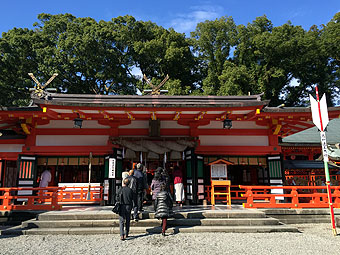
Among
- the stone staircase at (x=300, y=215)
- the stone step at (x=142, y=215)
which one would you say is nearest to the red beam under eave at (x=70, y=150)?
the stone step at (x=142, y=215)

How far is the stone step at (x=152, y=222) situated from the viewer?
25.1 ft

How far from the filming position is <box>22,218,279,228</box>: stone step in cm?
766

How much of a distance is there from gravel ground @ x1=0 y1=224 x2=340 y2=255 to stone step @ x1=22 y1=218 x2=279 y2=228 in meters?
0.62

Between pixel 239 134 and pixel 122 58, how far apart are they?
19.8m

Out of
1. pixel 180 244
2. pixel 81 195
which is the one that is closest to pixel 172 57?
pixel 81 195

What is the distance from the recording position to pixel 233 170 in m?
15.6

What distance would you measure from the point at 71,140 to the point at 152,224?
20.2 feet

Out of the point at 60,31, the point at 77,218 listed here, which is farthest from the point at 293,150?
the point at 60,31

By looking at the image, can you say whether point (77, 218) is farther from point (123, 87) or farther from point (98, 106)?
point (123, 87)

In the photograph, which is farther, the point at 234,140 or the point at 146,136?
the point at 234,140

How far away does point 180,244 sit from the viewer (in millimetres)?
6227

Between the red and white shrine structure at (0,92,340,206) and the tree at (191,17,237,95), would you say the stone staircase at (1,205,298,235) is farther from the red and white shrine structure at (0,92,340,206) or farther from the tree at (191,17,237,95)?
the tree at (191,17,237,95)

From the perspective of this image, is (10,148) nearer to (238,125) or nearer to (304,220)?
(238,125)

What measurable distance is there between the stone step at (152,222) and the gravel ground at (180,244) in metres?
0.62
